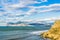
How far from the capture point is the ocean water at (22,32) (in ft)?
12.3

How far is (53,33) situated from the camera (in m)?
3.82

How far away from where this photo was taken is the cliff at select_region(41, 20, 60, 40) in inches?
145

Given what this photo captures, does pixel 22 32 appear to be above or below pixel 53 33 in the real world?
above

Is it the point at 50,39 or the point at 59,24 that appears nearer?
the point at 50,39

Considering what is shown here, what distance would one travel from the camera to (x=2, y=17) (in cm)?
381

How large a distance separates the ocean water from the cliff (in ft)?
0.37

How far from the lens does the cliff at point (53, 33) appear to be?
3.69 metres

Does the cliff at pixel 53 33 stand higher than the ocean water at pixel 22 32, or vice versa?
the ocean water at pixel 22 32

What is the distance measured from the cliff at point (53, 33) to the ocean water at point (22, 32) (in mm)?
111

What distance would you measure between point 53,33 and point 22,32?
0.93 m

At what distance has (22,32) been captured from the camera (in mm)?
3805

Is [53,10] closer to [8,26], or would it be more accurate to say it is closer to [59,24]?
[59,24]

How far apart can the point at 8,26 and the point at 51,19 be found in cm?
129

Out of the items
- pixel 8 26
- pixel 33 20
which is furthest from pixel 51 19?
pixel 8 26
